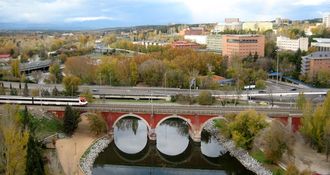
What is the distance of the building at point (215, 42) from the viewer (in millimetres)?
111938

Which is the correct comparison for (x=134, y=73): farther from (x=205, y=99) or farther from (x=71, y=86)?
(x=205, y=99)

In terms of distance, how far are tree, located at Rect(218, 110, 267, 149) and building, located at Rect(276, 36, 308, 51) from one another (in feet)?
210

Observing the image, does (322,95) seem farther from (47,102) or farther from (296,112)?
(47,102)

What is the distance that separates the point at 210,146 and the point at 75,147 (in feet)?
41.9

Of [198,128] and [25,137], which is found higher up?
[25,137]

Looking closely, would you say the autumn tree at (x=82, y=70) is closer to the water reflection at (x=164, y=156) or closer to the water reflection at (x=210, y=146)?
Answer: the water reflection at (x=164, y=156)

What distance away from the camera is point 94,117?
38875 mm

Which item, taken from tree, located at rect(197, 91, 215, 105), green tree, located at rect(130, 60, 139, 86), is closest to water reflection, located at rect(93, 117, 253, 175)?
tree, located at rect(197, 91, 215, 105)

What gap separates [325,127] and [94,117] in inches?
794

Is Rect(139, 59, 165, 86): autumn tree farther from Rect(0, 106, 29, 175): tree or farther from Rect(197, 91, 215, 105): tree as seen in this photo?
Rect(0, 106, 29, 175): tree

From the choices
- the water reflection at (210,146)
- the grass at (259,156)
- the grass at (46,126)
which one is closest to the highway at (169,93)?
the water reflection at (210,146)

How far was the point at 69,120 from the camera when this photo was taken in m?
38.3

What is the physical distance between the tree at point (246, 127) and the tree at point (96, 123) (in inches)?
474

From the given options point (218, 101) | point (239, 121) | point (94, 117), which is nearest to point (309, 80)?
point (218, 101)
